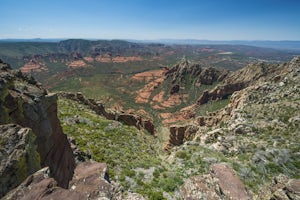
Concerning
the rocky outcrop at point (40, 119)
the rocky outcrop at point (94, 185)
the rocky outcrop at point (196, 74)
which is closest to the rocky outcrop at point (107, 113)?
the rocky outcrop at point (40, 119)

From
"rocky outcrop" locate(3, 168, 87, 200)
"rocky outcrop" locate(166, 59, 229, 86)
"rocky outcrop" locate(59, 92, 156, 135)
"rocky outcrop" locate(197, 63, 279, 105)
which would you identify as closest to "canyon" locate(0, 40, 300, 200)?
"rocky outcrop" locate(3, 168, 87, 200)

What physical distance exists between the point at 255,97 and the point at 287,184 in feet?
116

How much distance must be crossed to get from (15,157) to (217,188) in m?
12.3

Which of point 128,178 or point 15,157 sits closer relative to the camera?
point 15,157

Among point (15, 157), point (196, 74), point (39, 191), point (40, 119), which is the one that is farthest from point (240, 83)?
point (15, 157)

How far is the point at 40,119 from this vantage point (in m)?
13.2

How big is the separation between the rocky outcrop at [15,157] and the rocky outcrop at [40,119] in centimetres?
204

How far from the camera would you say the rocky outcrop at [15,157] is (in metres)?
8.20

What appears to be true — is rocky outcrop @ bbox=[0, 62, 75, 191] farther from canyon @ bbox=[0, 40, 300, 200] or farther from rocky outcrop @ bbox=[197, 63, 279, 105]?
rocky outcrop @ bbox=[197, 63, 279, 105]

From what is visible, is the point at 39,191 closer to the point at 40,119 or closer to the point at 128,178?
the point at 40,119

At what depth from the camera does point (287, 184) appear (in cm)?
1180

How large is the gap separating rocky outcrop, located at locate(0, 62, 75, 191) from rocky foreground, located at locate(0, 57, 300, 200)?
0.17 ft

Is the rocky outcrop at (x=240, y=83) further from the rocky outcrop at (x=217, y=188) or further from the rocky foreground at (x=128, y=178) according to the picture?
the rocky outcrop at (x=217, y=188)

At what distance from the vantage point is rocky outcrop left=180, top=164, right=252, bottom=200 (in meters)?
12.7
